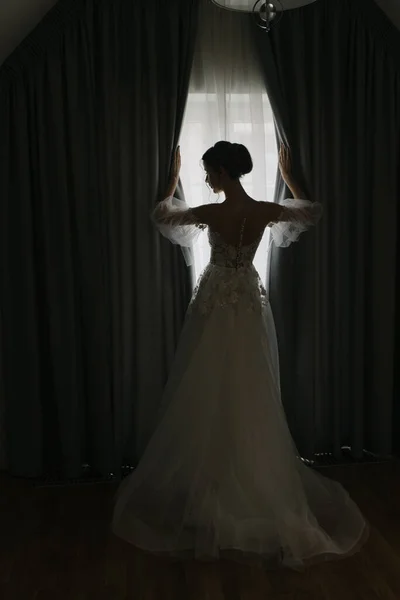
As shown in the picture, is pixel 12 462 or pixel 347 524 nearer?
pixel 347 524

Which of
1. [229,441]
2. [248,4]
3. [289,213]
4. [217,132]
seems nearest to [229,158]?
[289,213]

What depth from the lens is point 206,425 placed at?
272cm

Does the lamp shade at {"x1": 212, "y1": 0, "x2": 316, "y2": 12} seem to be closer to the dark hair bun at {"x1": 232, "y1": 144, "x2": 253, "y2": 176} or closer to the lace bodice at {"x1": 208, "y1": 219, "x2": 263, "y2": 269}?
the dark hair bun at {"x1": 232, "y1": 144, "x2": 253, "y2": 176}

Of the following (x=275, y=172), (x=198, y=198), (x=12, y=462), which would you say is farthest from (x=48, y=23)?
(x=12, y=462)

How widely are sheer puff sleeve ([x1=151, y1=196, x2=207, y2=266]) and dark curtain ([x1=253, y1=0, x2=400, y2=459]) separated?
550mm

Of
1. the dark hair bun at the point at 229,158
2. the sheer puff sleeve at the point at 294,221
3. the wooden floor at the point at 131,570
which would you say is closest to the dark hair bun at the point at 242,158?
the dark hair bun at the point at 229,158

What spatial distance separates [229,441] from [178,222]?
3.30ft

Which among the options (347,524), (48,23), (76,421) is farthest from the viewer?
(76,421)

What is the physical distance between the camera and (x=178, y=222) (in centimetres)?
290

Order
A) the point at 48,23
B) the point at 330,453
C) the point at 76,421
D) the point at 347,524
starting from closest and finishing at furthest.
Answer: the point at 347,524
the point at 48,23
the point at 76,421
the point at 330,453

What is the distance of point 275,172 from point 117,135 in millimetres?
844

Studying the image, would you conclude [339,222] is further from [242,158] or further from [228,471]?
[228,471]

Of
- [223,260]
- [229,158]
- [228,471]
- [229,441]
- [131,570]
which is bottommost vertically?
[131,570]

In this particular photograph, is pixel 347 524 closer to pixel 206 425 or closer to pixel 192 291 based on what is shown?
pixel 206 425
